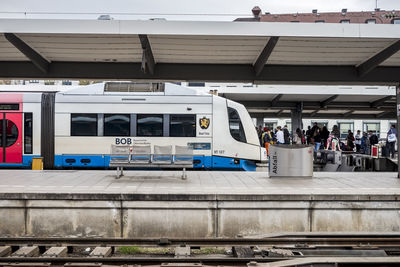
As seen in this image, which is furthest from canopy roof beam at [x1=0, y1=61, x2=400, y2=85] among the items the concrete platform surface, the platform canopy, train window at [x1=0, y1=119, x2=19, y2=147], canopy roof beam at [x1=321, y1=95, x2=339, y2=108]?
canopy roof beam at [x1=321, y1=95, x2=339, y2=108]

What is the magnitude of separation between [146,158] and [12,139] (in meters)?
5.32

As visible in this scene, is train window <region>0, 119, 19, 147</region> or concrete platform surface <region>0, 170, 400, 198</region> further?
train window <region>0, 119, 19, 147</region>

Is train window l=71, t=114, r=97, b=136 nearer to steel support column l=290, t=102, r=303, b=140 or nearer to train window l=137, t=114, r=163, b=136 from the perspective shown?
train window l=137, t=114, r=163, b=136

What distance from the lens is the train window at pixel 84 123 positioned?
13.0m

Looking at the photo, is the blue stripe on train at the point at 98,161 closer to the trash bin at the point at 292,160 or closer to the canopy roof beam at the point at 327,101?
the trash bin at the point at 292,160

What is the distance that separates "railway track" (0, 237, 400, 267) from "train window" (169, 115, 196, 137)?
6680mm

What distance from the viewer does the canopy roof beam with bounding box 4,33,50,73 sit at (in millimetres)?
8250

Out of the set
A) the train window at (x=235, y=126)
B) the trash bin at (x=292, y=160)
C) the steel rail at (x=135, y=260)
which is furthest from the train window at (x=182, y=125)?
the steel rail at (x=135, y=260)

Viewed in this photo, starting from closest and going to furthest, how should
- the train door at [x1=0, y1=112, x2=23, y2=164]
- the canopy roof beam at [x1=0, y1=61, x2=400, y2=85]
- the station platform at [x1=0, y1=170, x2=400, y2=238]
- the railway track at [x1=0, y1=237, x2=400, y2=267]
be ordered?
1. the railway track at [x1=0, y1=237, x2=400, y2=267]
2. the station platform at [x1=0, y1=170, x2=400, y2=238]
3. the canopy roof beam at [x1=0, y1=61, x2=400, y2=85]
4. the train door at [x1=0, y1=112, x2=23, y2=164]

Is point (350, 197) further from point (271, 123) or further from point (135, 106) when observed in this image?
point (271, 123)

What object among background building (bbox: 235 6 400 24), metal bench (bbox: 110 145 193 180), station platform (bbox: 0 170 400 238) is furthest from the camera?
background building (bbox: 235 6 400 24)

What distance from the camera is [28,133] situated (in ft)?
43.2

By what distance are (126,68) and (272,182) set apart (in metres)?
4.36

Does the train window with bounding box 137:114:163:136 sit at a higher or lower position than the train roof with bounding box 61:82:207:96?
lower
